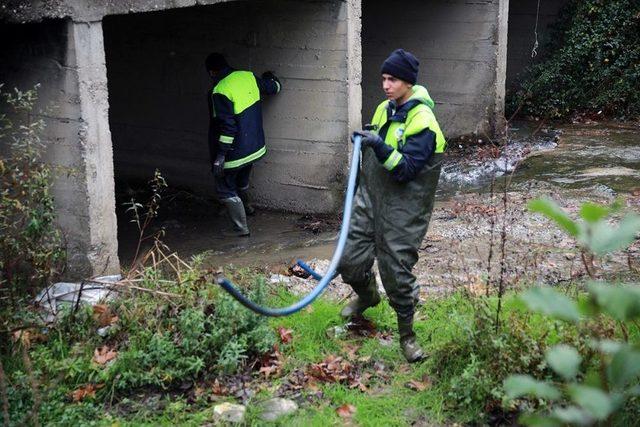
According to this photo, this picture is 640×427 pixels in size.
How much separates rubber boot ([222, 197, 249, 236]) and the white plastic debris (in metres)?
3.50

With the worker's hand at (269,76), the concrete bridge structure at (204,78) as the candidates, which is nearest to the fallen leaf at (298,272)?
the concrete bridge structure at (204,78)

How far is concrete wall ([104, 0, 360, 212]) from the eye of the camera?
365 inches

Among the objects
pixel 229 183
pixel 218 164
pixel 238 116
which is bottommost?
pixel 229 183

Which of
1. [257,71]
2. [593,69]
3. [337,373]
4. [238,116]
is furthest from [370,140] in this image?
[593,69]

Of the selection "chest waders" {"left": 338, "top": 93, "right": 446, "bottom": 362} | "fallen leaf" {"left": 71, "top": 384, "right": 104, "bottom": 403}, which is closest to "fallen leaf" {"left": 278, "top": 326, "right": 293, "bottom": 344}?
"chest waders" {"left": 338, "top": 93, "right": 446, "bottom": 362}

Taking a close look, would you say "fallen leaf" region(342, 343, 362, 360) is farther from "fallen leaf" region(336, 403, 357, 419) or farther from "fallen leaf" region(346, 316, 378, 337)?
"fallen leaf" region(336, 403, 357, 419)

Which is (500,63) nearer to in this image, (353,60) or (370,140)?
(353,60)

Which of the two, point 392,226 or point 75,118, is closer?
point 392,226

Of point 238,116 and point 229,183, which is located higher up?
point 238,116

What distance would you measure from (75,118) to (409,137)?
3.00m

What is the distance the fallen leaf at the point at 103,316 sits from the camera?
522 centimetres

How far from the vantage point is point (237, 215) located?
9258 mm

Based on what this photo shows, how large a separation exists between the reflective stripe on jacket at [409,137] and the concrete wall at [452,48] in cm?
716

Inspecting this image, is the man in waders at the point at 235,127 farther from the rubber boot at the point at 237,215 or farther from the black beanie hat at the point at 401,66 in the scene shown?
the black beanie hat at the point at 401,66
